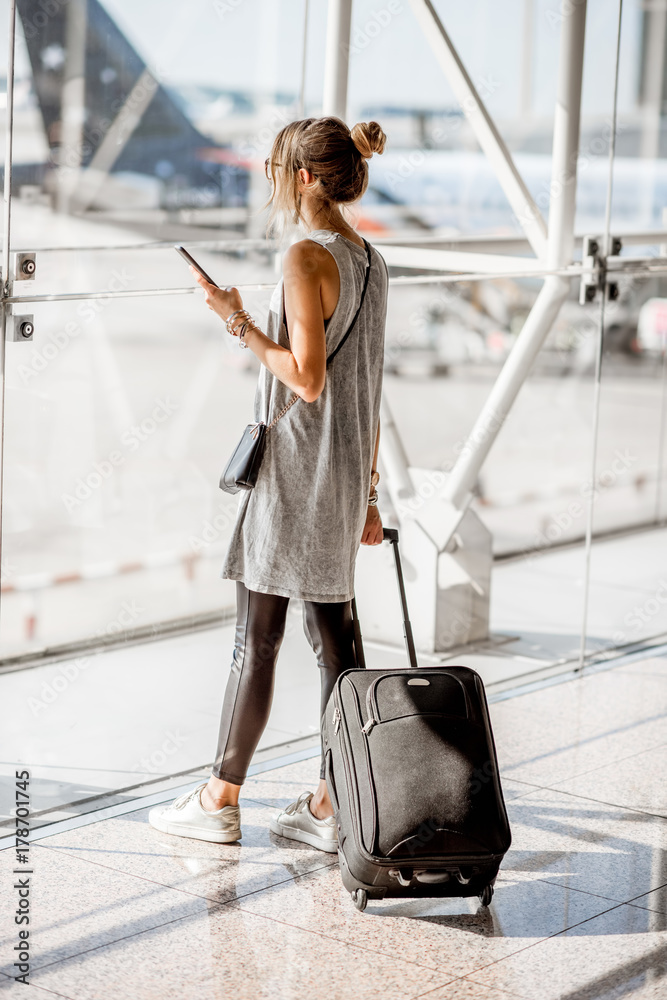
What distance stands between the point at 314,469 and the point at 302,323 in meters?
0.36

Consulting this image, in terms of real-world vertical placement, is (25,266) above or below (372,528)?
above

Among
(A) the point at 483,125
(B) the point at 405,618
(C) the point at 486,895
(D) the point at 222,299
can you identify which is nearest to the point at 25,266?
(D) the point at 222,299

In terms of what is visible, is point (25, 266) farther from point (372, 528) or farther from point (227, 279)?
point (227, 279)

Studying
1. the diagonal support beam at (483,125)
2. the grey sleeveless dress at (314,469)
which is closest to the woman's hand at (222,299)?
the grey sleeveless dress at (314,469)

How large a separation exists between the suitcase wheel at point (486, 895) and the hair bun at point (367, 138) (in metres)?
1.69

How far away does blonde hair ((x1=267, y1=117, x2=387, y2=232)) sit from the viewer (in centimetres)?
272

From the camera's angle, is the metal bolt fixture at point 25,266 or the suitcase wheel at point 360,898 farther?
the metal bolt fixture at point 25,266

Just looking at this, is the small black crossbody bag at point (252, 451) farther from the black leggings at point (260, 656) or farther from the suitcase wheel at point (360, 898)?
the suitcase wheel at point (360, 898)

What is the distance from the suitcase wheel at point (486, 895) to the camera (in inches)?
107

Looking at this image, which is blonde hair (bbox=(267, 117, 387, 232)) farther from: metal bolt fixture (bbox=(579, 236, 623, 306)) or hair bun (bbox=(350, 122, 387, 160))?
metal bolt fixture (bbox=(579, 236, 623, 306))

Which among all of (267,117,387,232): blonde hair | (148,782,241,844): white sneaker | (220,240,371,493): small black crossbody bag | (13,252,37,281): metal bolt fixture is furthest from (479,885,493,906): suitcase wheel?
(13,252,37,281): metal bolt fixture

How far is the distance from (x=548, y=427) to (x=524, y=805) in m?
20.5

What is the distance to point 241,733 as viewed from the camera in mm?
2979

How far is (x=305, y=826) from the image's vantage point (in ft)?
10.2
